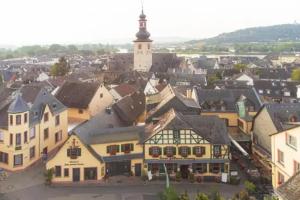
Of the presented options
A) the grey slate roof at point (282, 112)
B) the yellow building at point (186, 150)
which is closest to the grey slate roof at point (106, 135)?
the yellow building at point (186, 150)

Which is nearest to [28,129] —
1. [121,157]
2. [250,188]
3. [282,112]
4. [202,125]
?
[121,157]

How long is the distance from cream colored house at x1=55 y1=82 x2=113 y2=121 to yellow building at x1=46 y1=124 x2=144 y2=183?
14244 millimetres

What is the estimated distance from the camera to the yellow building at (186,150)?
1604 inches

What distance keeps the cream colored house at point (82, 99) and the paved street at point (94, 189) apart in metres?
17.8

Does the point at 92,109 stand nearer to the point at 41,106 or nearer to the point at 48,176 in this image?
the point at 41,106

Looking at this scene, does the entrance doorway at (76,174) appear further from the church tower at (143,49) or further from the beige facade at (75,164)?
the church tower at (143,49)

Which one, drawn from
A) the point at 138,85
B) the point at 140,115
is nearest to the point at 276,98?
the point at 138,85

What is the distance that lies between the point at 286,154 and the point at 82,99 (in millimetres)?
34490

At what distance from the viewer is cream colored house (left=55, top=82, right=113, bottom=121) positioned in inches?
2282

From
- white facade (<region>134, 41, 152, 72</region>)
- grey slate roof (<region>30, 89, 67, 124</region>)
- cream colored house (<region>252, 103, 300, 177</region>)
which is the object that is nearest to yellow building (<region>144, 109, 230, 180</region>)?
cream colored house (<region>252, 103, 300, 177</region>)

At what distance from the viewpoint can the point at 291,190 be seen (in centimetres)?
2053

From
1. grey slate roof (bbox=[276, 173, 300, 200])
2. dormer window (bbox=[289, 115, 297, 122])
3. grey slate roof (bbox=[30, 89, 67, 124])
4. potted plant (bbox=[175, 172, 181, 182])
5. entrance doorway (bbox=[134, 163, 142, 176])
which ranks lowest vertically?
potted plant (bbox=[175, 172, 181, 182])

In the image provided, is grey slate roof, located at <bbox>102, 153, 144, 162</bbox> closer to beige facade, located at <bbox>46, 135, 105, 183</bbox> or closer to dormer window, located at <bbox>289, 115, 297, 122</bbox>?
beige facade, located at <bbox>46, 135, 105, 183</bbox>

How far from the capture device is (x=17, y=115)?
1673 inches
